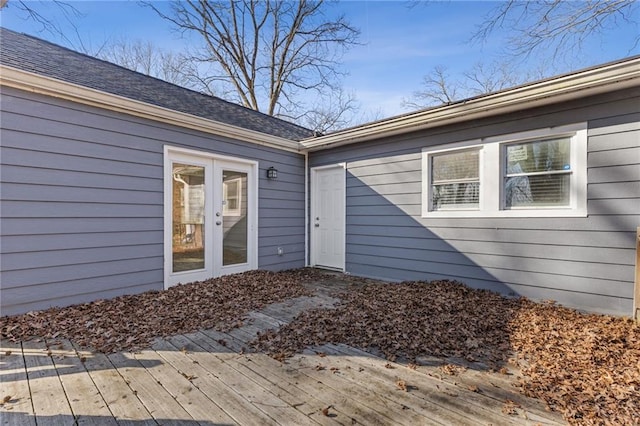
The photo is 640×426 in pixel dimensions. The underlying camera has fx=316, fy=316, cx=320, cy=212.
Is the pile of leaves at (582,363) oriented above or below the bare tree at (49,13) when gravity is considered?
below

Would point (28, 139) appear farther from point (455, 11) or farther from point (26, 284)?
point (455, 11)

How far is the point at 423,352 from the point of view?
267 cm

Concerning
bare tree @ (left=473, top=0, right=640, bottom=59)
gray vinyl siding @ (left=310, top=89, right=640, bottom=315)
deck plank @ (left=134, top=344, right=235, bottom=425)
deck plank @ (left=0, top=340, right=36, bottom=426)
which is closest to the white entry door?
gray vinyl siding @ (left=310, top=89, right=640, bottom=315)

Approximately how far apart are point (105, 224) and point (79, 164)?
772mm

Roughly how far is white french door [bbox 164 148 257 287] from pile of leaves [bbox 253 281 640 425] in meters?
2.33

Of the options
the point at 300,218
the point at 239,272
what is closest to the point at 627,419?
the point at 239,272

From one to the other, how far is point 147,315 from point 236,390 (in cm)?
191

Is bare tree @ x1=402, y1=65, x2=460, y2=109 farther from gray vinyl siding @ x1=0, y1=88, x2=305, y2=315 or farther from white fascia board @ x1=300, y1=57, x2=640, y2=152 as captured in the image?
gray vinyl siding @ x1=0, y1=88, x2=305, y2=315

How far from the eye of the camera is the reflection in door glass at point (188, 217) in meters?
4.74

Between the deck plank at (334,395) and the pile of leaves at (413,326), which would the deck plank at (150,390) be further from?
the pile of leaves at (413,326)

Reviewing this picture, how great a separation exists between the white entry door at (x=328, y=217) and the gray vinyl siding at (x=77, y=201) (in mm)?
2620

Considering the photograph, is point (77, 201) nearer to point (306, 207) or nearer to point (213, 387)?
point (213, 387)

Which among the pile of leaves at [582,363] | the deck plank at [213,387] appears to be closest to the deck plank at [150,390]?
the deck plank at [213,387]

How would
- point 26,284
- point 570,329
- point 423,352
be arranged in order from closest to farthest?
point 423,352
point 570,329
point 26,284
